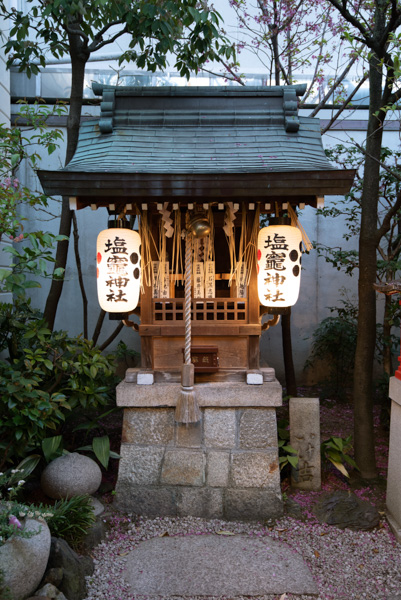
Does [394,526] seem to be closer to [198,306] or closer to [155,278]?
[198,306]

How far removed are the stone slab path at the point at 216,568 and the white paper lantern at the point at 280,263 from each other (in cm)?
251

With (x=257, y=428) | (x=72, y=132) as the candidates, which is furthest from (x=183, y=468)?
(x=72, y=132)

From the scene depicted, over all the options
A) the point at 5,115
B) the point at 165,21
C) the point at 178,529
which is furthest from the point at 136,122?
the point at 178,529

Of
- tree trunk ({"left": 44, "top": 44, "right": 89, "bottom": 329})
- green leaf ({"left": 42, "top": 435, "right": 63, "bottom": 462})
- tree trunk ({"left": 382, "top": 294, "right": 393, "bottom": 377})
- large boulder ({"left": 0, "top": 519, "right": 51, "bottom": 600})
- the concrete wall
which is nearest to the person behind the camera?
large boulder ({"left": 0, "top": 519, "right": 51, "bottom": 600})

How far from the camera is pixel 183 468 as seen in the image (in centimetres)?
521

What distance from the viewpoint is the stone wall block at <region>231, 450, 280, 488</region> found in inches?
203

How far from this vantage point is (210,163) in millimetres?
4945

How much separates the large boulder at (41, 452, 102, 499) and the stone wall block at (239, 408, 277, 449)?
5.54ft

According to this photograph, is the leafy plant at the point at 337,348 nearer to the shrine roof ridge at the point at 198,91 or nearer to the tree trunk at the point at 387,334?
the tree trunk at the point at 387,334

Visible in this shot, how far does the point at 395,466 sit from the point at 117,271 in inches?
146

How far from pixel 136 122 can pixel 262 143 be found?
1589mm

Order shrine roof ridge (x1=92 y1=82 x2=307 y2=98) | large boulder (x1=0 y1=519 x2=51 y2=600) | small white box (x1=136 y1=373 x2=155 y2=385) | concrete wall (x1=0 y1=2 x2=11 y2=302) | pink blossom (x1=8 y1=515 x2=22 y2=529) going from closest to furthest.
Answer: large boulder (x1=0 y1=519 x2=51 y2=600) → pink blossom (x1=8 y1=515 x2=22 y2=529) → small white box (x1=136 y1=373 x2=155 y2=385) → shrine roof ridge (x1=92 y1=82 x2=307 y2=98) → concrete wall (x1=0 y1=2 x2=11 y2=302)

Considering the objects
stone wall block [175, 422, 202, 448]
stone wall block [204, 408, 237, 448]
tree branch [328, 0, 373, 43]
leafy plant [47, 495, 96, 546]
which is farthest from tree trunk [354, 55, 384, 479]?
leafy plant [47, 495, 96, 546]

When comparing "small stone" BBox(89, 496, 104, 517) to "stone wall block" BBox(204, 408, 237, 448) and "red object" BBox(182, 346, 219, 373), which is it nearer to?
"stone wall block" BBox(204, 408, 237, 448)
